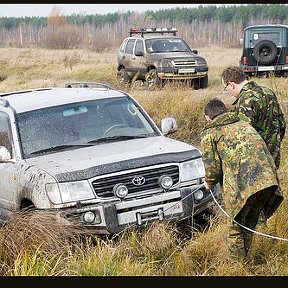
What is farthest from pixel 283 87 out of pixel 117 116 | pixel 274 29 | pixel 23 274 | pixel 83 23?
pixel 83 23

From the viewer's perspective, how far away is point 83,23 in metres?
80.2

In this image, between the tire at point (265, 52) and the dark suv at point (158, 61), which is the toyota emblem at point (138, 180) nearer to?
the dark suv at point (158, 61)

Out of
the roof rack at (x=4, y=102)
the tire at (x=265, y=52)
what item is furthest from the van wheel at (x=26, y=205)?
the tire at (x=265, y=52)

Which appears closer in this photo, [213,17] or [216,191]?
[216,191]

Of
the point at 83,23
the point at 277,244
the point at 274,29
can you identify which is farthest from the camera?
the point at 83,23

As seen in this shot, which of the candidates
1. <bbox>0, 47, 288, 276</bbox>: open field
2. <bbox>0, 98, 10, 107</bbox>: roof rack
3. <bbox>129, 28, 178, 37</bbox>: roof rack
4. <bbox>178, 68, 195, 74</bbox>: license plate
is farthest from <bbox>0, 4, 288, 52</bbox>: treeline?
<bbox>0, 47, 288, 276</bbox>: open field

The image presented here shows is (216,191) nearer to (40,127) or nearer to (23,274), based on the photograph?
(40,127)

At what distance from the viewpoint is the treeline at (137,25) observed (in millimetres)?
55969

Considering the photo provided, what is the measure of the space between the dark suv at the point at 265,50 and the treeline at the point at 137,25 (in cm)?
3021

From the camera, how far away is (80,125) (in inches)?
280

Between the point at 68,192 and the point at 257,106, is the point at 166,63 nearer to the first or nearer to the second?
the point at 257,106

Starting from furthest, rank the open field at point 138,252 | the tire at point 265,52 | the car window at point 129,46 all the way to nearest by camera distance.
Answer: the car window at point 129,46, the tire at point 265,52, the open field at point 138,252

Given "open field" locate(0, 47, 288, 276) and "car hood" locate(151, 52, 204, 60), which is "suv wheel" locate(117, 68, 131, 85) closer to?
"car hood" locate(151, 52, 204, 60)

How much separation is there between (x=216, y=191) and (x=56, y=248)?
6.39ft
